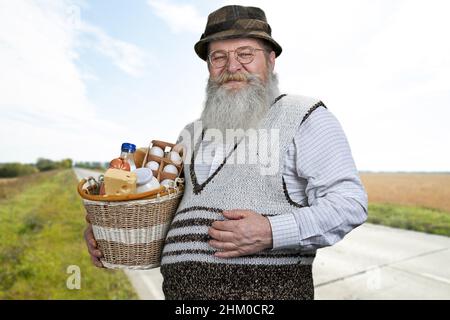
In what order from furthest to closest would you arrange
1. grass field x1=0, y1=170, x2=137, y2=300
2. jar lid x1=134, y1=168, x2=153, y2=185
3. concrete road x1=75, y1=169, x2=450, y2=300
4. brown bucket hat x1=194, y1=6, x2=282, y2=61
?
Answer: concrete road x1=75, y1=169, x2=450, y2=300 → grass field x1=0, y1=170, x2=137, y2=300 → brown bucket hat x1=194, y1=6, x2=282, y2=61 → jar lid x1=134, y1=168, x2=153, y2=185

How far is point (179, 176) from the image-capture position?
216cm

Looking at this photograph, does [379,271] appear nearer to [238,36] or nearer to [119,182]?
[238,36]

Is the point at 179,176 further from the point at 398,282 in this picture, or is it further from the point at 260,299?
the point at 398,282

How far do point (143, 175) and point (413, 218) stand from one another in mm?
13851

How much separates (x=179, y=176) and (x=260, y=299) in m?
0.72

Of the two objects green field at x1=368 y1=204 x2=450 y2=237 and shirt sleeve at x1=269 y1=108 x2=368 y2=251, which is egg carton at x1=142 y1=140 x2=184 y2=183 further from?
green field at x1=368 y1=204 x2=450 y2=237

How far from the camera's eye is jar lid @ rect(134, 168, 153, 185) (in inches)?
76.7

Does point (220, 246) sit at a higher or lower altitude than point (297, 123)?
lower

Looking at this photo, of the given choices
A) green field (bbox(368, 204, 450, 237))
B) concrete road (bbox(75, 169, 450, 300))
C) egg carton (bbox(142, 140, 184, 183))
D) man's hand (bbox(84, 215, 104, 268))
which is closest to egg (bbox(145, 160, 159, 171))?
egg carton (bbox(142, 140, 184, 183))

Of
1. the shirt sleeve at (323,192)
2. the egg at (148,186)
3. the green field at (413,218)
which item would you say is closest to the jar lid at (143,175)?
the egg at (148,186)

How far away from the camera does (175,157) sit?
2.18 m
